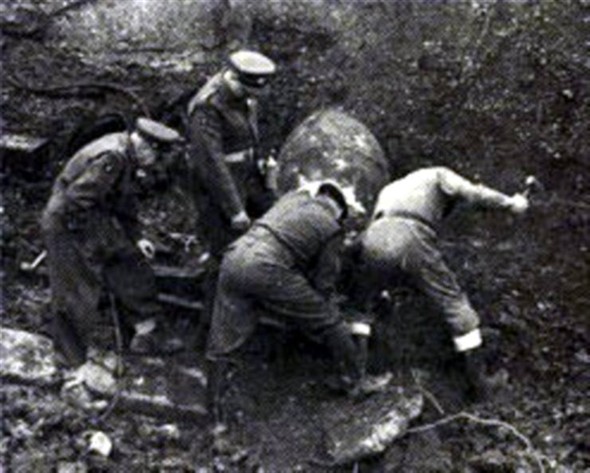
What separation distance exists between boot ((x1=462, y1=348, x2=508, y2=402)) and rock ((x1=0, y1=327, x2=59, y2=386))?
2554mm

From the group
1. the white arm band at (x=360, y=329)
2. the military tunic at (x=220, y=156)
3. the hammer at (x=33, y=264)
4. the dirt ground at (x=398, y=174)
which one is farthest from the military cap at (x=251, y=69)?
the hammer at (x=33, y=264)

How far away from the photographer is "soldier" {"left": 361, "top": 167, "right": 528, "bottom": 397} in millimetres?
7047

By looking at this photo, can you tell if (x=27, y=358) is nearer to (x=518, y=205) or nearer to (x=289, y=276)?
(x=289, y=276)

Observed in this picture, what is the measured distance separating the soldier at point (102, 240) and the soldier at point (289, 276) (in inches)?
28.4

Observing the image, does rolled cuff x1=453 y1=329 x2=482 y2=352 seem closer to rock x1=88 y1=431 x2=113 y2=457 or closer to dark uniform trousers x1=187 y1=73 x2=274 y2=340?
dark uniform trousers x1=187 y1=73 x2=274 y2=340

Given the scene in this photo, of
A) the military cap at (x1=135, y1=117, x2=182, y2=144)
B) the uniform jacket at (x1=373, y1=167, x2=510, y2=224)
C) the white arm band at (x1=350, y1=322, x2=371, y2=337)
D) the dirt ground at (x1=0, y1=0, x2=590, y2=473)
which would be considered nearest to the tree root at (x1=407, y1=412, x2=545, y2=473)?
the dirt ground at (x1=0, y1=0, x2=590, y2=473)

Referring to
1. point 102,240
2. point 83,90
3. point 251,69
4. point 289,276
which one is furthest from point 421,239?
point 83,90

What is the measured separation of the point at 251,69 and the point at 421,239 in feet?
4.80

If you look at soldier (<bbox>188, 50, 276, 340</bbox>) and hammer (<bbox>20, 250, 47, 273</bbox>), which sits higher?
soldier (<bbox>188, 50, 276, 340</bbox>)

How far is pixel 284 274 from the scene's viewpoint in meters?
6.74

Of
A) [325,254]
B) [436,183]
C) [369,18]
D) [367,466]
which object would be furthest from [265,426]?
[369,18]

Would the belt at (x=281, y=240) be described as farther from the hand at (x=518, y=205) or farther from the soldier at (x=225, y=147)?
the hand at (x=518, y=205)

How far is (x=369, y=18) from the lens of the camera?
29.3 ft

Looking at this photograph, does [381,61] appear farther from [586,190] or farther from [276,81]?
[586,190]
